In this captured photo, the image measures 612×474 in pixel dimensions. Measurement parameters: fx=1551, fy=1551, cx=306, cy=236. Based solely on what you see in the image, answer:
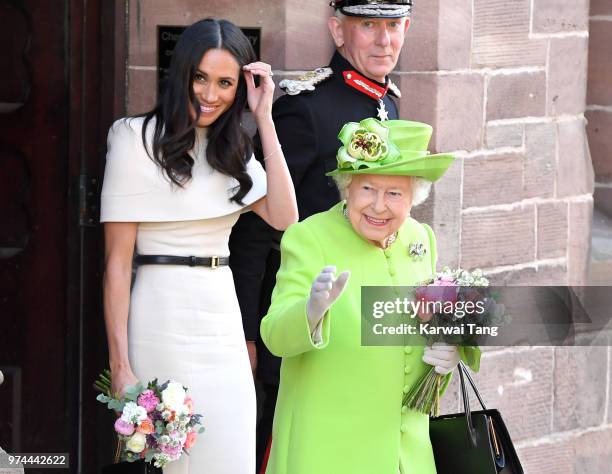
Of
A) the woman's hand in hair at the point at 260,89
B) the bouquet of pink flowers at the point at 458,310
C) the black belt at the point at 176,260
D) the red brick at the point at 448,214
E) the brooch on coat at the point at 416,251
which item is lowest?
the bouquet of pink flowers at the point at 458,310

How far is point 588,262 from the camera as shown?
6.75m

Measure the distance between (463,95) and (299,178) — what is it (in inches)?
45.2

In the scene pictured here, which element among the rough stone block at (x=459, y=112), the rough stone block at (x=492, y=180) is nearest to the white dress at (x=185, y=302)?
the rough stone block at (x=459, y=112)

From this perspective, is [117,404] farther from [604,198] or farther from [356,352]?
[604,198]

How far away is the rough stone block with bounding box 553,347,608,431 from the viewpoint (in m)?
6.70

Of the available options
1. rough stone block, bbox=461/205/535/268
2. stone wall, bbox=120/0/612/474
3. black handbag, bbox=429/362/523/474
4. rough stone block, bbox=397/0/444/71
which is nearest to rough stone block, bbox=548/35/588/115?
stone wall, bbox=120/0/612/474

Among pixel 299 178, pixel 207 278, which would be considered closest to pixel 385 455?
pixel 207 278

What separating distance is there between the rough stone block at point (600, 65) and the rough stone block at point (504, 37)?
2.33 ft

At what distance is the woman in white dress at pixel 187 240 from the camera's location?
468cm

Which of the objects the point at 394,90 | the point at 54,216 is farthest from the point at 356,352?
the point at 54,216

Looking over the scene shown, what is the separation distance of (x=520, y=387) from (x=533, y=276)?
18.3 inches

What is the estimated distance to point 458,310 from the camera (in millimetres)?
3939

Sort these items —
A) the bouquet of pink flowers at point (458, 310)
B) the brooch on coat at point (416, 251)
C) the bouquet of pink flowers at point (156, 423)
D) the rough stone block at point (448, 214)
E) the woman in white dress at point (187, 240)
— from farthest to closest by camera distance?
the rough stone block at point (448, 214) < the woman in white dress at point (187, 240) < the bouquet of pink flowers at point (156, 423) < the brooch on coat at point (416, 251) < the bouquet of pink flowers at point (458, 310)

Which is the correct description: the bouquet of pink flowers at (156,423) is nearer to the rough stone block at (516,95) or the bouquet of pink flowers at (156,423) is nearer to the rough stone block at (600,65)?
the rough stone block at (516,95)
